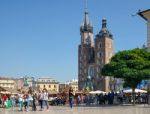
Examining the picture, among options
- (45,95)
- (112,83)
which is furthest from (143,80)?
(112,83)

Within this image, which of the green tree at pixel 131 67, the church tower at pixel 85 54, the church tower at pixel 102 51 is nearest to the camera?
the green tree at pixel 131 67

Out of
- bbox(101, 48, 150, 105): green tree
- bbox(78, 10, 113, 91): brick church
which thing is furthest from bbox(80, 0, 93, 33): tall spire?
bbox(101, 48, 150, 105): green tree

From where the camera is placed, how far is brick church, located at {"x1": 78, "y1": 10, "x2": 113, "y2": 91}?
586 feet

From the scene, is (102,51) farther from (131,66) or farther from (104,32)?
(131,66)

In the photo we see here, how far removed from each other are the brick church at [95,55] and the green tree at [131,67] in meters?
120

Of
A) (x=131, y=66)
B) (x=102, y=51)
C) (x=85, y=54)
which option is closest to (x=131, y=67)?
(x=131, y=66)

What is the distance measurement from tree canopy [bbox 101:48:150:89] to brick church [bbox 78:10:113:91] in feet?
394

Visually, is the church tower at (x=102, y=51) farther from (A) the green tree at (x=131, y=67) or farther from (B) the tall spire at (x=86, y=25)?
(A) the green tree at (x=131, y=67)

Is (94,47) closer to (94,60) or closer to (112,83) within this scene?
(94,60)

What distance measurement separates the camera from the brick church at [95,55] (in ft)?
586

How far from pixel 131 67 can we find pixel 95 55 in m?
132

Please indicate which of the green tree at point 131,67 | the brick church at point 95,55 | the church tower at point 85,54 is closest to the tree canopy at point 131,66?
the green tree at point 131,67

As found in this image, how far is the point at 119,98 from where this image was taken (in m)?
53.7

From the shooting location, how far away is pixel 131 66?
52125 mm
